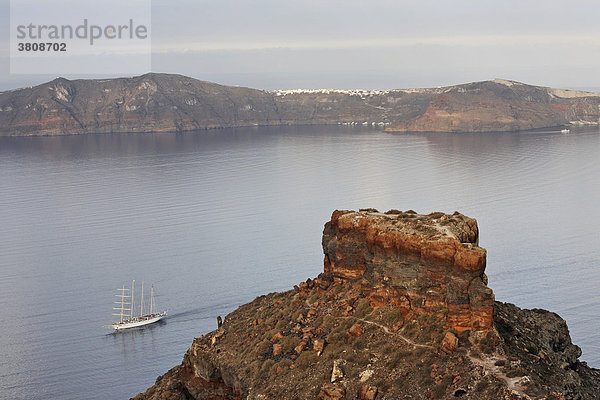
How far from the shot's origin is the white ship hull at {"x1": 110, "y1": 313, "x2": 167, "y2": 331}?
8686 centimetres

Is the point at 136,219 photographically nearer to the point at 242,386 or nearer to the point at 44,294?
the point at 44,294

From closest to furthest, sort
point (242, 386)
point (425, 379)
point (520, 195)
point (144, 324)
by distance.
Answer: point (425, 379), point (242, 386), point (144, 324), point (520, 195)

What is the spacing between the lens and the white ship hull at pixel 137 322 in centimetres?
8686

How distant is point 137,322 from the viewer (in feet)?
287

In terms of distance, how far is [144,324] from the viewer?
288ft

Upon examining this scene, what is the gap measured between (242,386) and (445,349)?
13972 millimetres

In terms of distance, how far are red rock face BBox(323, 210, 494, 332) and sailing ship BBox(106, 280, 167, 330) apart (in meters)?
42.2

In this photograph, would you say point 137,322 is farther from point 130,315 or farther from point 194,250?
point 194,250

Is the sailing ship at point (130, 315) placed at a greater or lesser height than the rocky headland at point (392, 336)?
lesser

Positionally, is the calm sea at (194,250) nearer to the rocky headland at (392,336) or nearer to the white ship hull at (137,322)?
the white ship hull at (137,322)

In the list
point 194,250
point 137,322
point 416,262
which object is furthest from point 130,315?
point 416,262

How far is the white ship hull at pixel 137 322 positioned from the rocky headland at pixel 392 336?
3330 centimetres

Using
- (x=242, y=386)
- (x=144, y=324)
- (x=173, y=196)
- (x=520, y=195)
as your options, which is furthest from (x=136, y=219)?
(x=242, y=386)

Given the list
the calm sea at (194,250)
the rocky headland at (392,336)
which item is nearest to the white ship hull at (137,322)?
the calm sea at (194,250)
